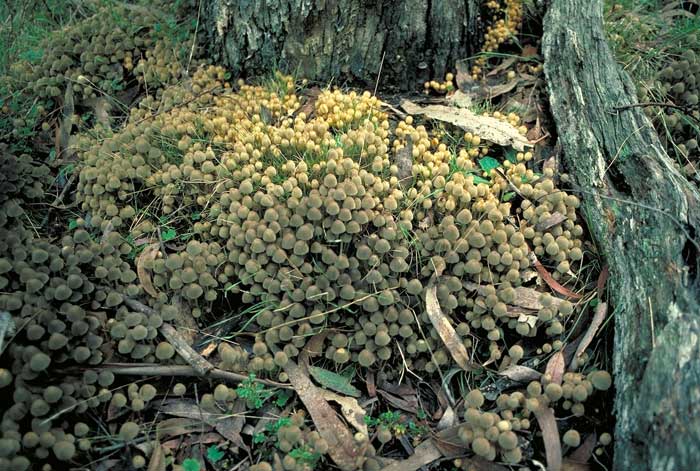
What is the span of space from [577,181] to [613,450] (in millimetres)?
1330

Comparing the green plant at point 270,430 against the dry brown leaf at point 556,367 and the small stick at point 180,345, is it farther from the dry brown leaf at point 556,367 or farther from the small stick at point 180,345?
the dry brown leaf at point 556,367

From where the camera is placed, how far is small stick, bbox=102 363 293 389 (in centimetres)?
256

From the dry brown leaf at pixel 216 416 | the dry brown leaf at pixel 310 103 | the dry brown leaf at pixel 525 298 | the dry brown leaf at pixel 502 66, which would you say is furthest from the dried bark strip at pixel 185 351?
the dry brown leaf at pixel 502 66

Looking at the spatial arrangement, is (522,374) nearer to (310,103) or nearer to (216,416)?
(216,416)

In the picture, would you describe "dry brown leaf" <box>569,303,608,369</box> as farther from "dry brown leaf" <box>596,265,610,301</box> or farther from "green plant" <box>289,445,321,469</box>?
"green plant" <box>289,445,321,469</box>

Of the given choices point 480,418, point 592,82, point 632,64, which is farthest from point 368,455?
point 632,64

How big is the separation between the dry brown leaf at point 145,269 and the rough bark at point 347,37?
1272 mm

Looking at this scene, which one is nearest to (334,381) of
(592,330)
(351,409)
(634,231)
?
(351,409)

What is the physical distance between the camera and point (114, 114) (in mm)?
3713

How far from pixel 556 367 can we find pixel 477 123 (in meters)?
1.37

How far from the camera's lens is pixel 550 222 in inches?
114

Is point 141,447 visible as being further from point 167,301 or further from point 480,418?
point 480,418

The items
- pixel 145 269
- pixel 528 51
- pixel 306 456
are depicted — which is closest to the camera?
pixel 306 456

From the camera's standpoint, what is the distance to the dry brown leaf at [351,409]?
2498mm
